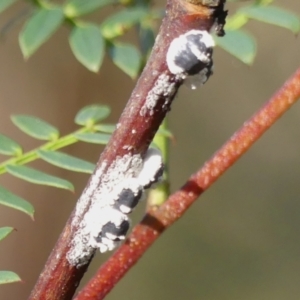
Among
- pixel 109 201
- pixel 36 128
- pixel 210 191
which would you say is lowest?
pixel 210 191

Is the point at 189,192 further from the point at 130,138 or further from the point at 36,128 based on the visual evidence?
the point at 36,128

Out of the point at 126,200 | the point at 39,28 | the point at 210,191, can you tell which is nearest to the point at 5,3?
the point at 39,28

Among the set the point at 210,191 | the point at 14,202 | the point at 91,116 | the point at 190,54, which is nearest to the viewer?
the point at 190,54

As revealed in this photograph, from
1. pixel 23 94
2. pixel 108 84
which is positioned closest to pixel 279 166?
pixel 108 84

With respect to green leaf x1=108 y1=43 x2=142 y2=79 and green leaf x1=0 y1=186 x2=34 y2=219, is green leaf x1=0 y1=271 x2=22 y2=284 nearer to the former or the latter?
green leaf x1=0 y1=186 x2=34 y2=219

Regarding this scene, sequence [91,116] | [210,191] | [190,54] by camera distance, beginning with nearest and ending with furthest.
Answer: [190,54] → [91,116] → [210,191]

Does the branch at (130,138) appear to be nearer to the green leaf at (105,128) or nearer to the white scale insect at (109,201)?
the white scale insect at (109,201)
